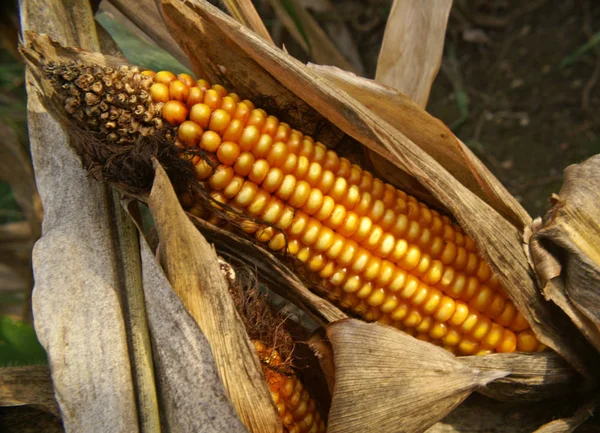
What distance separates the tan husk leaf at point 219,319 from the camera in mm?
1293

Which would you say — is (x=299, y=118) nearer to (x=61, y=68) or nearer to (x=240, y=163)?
(x=240, y=163)

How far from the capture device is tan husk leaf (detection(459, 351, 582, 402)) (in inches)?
57.8

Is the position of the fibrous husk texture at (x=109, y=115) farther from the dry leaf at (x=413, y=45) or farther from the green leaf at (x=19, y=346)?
the dry leaf at (x=413, y=45)

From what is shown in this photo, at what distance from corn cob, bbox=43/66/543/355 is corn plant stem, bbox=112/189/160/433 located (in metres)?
0.31

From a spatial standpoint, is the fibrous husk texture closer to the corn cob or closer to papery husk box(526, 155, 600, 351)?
the corn cob

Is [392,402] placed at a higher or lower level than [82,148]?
lower

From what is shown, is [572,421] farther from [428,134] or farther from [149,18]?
[149,18]

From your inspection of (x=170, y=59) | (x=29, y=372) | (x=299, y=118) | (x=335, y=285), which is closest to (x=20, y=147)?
(x=170, y=59)

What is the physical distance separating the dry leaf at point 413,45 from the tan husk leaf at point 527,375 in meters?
0.92

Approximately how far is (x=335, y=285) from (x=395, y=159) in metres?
0.37

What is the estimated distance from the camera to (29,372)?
156cm

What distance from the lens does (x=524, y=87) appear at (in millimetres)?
3193

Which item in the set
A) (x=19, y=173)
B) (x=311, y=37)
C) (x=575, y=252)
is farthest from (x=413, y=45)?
(x=19, y=173)

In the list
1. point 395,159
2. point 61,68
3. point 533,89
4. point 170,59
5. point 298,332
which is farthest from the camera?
point 533,89
